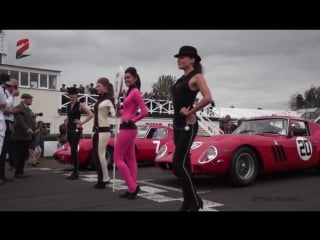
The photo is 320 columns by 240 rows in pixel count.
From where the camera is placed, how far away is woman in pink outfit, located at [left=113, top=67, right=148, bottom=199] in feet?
18.5

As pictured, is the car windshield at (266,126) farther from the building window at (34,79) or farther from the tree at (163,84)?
the tree at (163,84)

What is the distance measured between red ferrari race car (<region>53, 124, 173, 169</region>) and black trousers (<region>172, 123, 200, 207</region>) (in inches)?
219

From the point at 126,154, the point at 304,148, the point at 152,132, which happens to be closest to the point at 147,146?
the point at 152,132

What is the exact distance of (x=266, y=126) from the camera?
7844mm

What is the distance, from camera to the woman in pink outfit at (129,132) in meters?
5.63

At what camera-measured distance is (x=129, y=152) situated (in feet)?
19.0

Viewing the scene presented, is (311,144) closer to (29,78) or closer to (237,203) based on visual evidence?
(237,203)

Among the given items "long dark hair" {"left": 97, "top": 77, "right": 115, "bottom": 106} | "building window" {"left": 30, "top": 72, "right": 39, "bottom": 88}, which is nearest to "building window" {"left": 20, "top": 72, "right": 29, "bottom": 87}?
"building window" {"left": 30, "top": 72, "right": 39, "bottom": 88}

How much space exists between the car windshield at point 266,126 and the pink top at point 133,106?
9.18ft

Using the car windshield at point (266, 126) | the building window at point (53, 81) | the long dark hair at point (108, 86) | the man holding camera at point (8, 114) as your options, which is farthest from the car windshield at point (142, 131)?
the building window at point (53, 81)

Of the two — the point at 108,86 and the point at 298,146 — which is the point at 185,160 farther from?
the point at 298,146

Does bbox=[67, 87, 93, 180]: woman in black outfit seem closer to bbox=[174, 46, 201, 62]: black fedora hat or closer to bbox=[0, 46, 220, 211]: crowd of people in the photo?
bbox=[0, 46, 220, 211]: crowd of people
